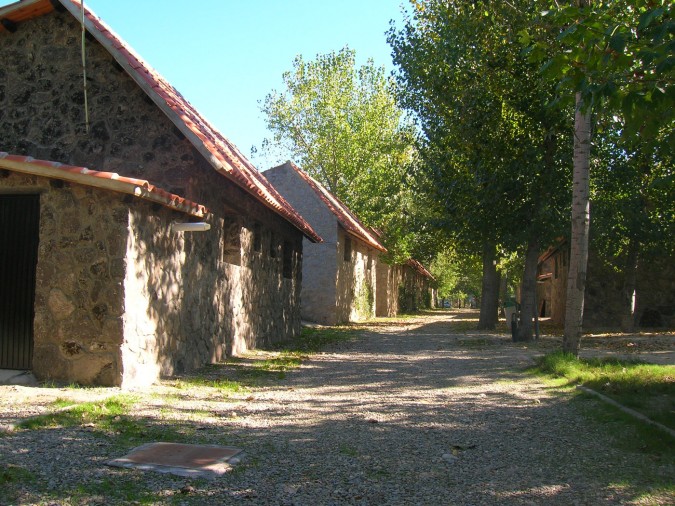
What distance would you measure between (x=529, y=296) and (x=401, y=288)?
25.6m

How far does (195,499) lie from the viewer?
432 centimetres

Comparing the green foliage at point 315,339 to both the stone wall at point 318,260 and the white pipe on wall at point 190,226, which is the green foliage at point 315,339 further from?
the white pipe on wall at point 190,226

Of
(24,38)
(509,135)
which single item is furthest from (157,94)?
(509,135)

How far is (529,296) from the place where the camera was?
18.2 metres

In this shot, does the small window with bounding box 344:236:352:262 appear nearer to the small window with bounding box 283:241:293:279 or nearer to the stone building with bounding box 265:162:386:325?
the stone building with bounding box 265:162:386:325

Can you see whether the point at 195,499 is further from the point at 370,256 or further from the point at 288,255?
the point at 370,256

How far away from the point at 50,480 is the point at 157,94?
697cm

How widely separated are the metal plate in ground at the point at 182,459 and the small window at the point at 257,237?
29.9 ft

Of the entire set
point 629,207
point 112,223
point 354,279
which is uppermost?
point 629,207

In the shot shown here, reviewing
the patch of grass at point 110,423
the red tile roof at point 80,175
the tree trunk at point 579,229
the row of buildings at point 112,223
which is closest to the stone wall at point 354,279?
the row of buildings at point 112,223

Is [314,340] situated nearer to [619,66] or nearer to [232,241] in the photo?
[232,241]

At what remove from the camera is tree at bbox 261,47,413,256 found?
1463 inches

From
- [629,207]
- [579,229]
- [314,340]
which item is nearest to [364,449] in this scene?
[579,229]

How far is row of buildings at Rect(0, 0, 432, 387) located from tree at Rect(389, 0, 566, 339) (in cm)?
550
